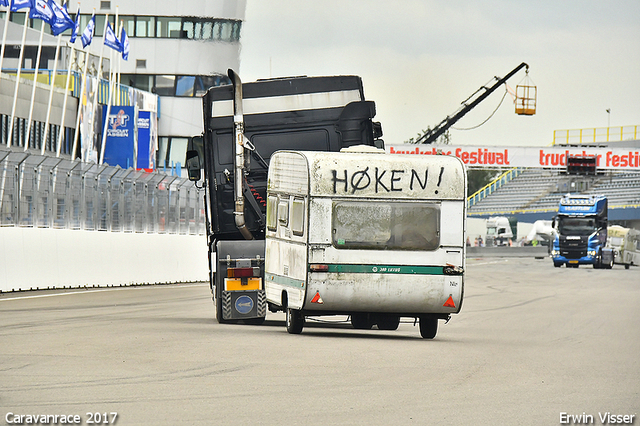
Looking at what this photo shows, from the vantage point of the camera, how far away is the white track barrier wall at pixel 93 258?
2378 centimetres

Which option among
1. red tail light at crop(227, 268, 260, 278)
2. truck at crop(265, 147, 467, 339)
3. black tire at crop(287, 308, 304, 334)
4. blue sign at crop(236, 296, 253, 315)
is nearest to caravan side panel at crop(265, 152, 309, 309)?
truck at crop(265, 147, 467, 339)

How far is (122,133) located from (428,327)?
149 feet

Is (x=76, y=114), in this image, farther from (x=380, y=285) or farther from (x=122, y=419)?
(x=122, y=419)

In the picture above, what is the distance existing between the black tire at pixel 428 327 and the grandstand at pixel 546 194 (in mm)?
78707

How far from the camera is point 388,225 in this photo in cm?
1470

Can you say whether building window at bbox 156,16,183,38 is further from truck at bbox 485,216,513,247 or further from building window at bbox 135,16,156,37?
truck at bbox 485,216,513,247

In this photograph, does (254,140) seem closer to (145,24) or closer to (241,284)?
(241,284)

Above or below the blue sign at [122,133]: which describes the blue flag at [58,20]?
above

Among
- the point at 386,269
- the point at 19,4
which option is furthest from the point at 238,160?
the point at 19,4

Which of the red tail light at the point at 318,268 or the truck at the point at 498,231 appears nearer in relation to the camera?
the red tail light at the point at 318,268

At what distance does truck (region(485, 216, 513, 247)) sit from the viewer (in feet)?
293

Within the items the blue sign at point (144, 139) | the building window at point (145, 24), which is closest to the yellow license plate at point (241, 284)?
the blue sign at point (144, 139)

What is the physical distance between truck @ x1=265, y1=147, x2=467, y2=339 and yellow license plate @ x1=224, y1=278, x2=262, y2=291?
5.54ft

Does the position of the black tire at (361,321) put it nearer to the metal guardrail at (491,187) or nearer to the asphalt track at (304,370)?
the asphalt track at (304,370)
